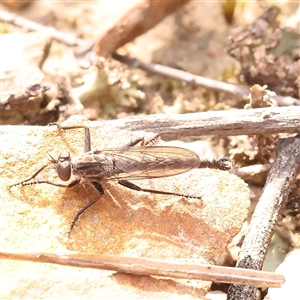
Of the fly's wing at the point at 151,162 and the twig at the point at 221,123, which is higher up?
the twig at the point at 221,123

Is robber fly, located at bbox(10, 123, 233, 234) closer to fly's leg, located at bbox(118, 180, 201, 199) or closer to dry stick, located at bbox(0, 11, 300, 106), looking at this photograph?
fly's leg, located at bbox(118, 180, 201, 199)

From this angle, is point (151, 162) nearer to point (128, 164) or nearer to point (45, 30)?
point (128, 164)

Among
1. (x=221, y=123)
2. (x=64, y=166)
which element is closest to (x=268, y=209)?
(x=221, y=123)

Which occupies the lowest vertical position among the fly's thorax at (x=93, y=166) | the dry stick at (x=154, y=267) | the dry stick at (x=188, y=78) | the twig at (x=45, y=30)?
the dry stick at (x=154, y=267)

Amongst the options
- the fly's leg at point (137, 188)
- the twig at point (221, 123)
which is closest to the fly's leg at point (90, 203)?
the fly's leg at point (137, 188)

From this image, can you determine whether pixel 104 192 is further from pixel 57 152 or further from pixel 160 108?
pixel 160 108

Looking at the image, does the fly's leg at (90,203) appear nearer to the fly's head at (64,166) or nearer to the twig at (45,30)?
the fly's head at (64,166)

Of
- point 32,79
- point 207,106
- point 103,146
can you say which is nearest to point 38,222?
point 103,146
